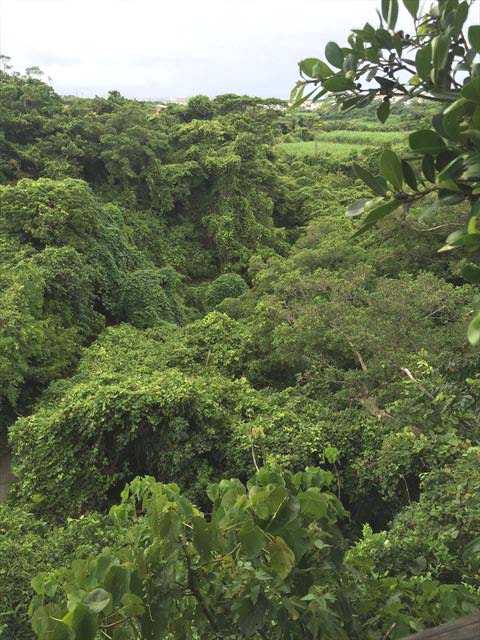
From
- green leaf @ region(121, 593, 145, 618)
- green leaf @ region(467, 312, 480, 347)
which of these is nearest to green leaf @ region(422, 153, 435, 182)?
green leaf @ region(467, 312, 480, 347)

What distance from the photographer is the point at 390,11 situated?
3.26 ft

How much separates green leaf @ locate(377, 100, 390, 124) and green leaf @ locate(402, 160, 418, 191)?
1.24 ft

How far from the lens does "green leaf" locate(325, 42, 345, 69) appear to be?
3.47 feet

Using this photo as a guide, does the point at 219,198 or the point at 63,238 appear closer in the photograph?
the point at 63,238

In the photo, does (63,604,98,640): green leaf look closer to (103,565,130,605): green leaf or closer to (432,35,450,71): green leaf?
(103,565,130,605): green leaf

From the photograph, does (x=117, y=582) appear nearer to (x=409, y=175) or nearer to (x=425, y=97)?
(x=409, y=175)

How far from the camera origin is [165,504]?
1.08 metres

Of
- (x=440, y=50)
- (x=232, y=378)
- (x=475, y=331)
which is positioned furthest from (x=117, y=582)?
(x=232, y=378)

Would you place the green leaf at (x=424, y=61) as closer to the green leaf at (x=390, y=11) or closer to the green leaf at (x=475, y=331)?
the green leaf at (x=390, y=11)

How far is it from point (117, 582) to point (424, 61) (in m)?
1.19

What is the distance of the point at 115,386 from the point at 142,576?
4.83 metres

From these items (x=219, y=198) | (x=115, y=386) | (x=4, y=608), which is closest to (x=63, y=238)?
(x=115, y=386)

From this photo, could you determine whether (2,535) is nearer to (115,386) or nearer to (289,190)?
(115,386)

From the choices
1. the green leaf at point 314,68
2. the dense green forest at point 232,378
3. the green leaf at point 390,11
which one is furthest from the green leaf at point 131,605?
the green leaf at point 390,11
